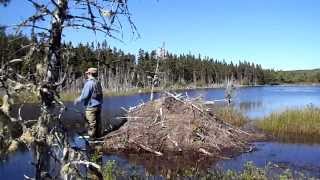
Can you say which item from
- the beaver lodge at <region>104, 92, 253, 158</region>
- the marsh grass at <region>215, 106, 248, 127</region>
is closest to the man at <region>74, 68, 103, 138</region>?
the beaver lodge at <region>104, 92, 253, 158</region>

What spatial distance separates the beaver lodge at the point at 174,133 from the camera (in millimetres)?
14797

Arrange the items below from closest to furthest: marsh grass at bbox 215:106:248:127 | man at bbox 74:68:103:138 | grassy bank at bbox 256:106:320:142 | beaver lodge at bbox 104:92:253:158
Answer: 1. man at bbox 74:68:103:138
2. beaver lodge at bbox 104:92:253:158
3. grassy bank at bbox 256:106:320:142
4. marsh grass at bbox 215:106:248:127

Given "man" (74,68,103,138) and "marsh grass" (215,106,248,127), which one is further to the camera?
"marsh grass" (215,106,248,127)

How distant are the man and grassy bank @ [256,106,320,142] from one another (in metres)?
9.20

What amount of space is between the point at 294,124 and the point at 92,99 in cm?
1167

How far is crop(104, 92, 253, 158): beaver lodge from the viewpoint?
14.8 m

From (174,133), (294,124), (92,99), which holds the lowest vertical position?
(294,124)

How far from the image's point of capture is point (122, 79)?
349 feet

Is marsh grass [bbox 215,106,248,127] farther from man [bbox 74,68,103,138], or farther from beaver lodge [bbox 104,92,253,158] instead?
man [bbox 74,68,103,138]

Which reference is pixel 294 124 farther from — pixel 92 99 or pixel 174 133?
pixel 92 99

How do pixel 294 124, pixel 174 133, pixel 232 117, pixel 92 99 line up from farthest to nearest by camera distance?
pixel 232 117 → pixel 294 124 → pixel 174 133 → pixel 92 99

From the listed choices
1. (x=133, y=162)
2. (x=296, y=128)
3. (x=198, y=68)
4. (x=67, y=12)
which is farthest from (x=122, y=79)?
(x=67, y=12)

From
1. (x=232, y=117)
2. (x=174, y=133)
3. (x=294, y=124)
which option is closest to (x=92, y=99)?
(x=174, y=133)

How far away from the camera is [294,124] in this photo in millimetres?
20922
